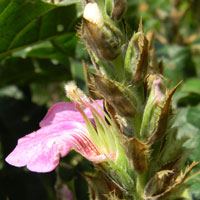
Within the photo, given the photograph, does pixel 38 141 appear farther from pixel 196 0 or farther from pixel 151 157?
pixel 196 0

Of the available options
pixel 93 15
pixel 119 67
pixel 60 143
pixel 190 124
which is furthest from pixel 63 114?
pixel 190 124

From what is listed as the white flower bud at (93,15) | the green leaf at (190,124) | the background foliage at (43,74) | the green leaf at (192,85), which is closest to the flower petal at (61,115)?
the background foliage at (43,74)

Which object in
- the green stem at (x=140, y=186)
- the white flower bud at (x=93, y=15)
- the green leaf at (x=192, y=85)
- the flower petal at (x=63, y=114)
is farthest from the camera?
the green leaf at (x=192, y=85)

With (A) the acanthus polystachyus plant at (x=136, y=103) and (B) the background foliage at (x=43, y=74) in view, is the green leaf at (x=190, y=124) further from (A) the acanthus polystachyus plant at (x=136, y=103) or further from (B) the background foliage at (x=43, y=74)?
(A) the acanthus polystachyus plant at (x=136, y=103)

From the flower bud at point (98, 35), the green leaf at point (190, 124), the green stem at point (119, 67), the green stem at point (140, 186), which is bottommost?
the green leaf at point (190, 124)

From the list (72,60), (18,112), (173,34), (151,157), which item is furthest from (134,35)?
(173,34)

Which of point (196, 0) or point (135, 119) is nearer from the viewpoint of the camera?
point (135, 119)

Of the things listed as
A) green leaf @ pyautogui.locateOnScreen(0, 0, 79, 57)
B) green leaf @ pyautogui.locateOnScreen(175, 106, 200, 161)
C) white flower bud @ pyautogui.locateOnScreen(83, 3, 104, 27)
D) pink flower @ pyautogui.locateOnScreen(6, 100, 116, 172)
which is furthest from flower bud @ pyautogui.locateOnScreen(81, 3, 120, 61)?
green leaf @ pyautogui.locateOnScreen(175, 106, 200, 161)
